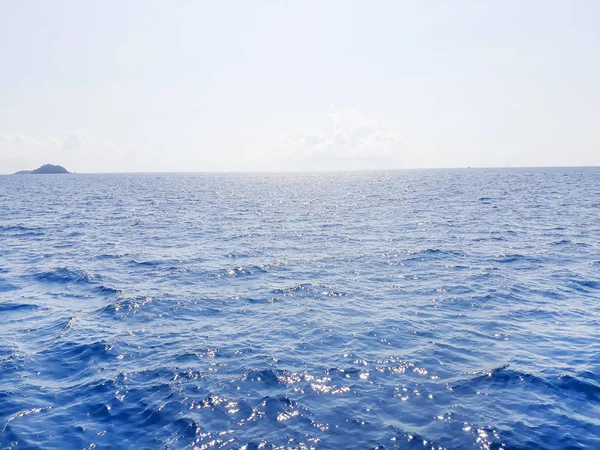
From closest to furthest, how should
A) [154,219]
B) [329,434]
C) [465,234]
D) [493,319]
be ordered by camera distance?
[329,434] < [493,319] < [465,234] < [154,219]

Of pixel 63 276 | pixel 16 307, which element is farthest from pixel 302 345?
pixel 63 276

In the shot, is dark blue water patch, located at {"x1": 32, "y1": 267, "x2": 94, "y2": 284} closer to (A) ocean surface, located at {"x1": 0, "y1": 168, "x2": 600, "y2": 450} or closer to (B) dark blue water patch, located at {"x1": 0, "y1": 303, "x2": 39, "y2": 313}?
(A) ocean surface, located at {"x1": 0, "y1": 168, "x2": 600, "y2": 450}

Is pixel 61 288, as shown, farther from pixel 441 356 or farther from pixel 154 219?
pixel 154 219

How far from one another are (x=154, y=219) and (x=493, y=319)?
173 feet

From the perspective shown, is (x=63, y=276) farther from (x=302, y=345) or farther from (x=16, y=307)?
(x=302, y=345)

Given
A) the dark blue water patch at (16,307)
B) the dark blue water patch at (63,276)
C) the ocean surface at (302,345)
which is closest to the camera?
the ocean surface at (302,345)

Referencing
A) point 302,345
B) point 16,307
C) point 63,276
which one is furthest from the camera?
point 63,276

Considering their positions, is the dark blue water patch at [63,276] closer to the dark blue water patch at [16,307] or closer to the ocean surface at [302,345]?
the ocean surface at [302,345]

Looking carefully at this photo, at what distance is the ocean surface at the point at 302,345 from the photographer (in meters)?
13.3

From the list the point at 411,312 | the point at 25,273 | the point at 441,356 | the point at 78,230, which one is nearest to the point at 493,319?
the point at 411,312

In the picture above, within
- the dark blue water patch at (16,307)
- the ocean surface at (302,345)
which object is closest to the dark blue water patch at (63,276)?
the ocean surface at (302,345)

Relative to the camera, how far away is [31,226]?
56.0 metres

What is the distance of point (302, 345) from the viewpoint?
64.1 ft

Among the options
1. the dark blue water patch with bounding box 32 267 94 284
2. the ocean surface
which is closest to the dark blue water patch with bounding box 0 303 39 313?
the ocean surface
